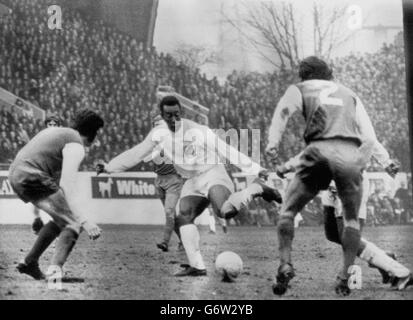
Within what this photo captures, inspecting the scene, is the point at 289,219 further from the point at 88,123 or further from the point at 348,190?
the point at 88,123

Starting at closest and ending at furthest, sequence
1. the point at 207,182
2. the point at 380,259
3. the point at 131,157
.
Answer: the point at 380,259
the point at 207,182
the point at 131,157

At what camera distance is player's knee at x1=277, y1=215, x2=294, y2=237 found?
6434 mm

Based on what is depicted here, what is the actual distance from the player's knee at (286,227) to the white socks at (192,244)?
0.74 m

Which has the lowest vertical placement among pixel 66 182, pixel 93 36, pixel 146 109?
pixel 66 182

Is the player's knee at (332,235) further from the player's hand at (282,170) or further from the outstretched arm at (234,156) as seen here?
the outstretched arm at (234,156)

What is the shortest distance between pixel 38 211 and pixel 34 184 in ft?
0.88

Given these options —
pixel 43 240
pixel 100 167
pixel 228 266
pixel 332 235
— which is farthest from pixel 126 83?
pixel 332 235

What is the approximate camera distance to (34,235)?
6844 millimetres

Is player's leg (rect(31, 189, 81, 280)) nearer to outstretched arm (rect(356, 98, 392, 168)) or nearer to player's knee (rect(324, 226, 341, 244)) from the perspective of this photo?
player's knee (rect(324, 226, 341, 244))

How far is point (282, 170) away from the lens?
6.72 meters

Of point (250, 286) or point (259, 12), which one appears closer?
point (250, 286)

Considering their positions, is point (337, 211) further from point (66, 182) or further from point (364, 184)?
point (66, 182)

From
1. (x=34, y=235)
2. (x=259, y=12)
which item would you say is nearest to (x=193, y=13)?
(x=259, y=12)

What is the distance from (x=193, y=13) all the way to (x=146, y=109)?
888 mm
